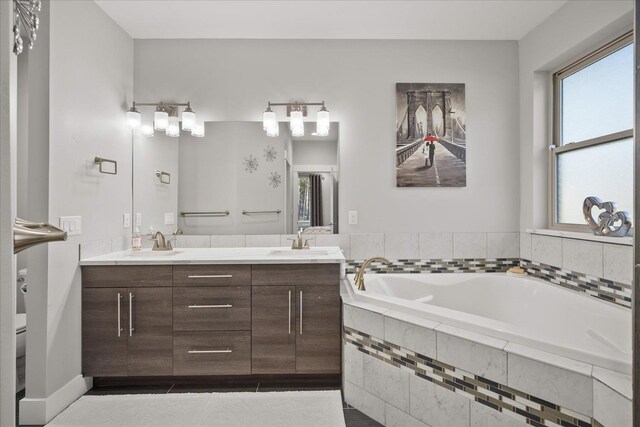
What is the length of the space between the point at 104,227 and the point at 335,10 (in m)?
2.19

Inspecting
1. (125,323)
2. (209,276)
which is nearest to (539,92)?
(209,276)

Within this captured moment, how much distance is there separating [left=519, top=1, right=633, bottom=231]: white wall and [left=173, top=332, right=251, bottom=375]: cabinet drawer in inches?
91.2

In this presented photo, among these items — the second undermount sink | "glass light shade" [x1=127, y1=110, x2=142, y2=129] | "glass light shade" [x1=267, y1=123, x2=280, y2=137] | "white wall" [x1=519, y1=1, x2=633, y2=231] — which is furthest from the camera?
"glass light shade" [x1=267, y1=123, x2=280, y2=137]

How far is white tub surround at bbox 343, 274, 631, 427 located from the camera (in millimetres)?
1292

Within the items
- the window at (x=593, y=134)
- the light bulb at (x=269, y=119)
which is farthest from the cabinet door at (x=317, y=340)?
the window at (x=593, y=134)

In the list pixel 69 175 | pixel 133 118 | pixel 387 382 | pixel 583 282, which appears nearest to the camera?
pixel 387 382

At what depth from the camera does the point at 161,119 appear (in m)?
2.85

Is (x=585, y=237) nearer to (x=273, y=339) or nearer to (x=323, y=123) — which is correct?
(x=323, y=123)

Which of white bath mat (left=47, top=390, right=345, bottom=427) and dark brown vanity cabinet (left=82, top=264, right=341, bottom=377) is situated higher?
dark brown vanity cabinet (left=82, top=264, right=341, bottom=377)

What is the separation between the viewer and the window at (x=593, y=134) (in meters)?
2.13

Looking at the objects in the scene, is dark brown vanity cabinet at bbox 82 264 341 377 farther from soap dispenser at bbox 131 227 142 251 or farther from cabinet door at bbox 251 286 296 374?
soap dispenser at bbox 131 227 142 251

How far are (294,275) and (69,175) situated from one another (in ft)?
4.83

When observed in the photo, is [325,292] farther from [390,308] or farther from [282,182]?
[282,182]

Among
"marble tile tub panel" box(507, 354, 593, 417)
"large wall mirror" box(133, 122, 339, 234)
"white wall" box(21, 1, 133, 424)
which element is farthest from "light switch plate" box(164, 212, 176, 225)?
"marble tile tub panel" box(507, 354, 593, 417)
